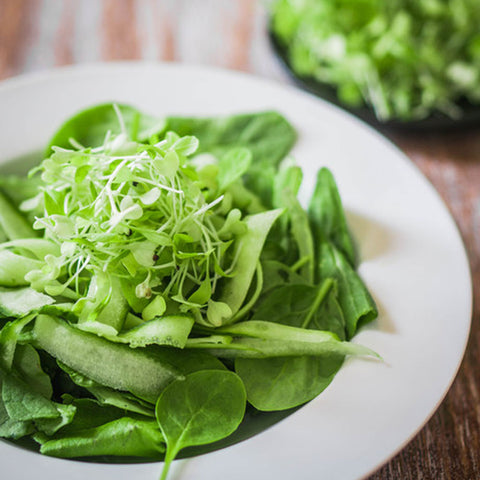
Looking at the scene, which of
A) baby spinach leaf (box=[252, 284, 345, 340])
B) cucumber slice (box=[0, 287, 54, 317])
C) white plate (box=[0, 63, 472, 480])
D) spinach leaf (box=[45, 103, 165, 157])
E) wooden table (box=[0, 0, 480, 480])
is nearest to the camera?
white plate (box=[0, 63, 472, 480])

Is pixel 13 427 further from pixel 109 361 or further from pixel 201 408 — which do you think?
pixel 201 408

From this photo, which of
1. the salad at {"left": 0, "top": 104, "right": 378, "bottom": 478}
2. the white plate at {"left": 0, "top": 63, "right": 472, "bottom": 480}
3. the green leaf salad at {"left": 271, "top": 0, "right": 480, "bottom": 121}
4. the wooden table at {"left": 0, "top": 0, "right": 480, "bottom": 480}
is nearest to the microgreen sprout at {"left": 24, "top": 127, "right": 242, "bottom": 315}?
the salad at {"left": 0, "top": 104, "right": 378, "bottom": 478}

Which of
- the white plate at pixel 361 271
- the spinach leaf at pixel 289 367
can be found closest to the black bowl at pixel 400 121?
the white plate at pixel 361 271

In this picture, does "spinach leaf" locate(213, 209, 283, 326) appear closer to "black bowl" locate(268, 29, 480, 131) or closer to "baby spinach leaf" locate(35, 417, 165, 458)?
"baby spinach leaf" locate(35, 417, 165, 458)

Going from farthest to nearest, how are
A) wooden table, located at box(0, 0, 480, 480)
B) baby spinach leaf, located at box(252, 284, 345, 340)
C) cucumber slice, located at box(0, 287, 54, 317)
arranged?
wooden table, located at box(0, 0, 480, 480)
baby spinach leaf, located at box(252, 284, 345, 340)
cucumber slice, located at box(0, 287, 54, 317)

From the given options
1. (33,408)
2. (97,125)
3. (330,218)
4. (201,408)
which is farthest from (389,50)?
(33,408)

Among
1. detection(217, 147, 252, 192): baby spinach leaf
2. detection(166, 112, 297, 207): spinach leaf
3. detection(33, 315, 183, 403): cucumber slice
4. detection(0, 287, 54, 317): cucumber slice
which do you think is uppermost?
detection(217, 147, 252, 192): baby spinach leaf

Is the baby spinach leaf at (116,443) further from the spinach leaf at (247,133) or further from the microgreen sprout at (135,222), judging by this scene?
the spinach leaf at (247,133)
